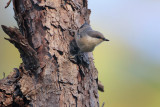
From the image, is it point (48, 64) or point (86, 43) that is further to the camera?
point (86, 43)

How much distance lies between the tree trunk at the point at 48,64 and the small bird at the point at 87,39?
66 millimetres

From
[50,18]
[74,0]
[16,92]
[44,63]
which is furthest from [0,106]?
[74,0]

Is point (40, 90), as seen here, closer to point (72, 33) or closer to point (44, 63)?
point (44, 63)

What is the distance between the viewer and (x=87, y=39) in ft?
8.47

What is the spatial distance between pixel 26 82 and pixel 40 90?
0.50 ft

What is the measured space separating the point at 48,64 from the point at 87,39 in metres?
0.51

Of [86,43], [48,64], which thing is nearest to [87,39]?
[86,43]

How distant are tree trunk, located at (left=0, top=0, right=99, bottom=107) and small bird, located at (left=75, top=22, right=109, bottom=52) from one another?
0.07m

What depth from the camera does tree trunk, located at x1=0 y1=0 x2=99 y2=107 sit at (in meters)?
2.29

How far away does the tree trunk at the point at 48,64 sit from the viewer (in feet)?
7.51

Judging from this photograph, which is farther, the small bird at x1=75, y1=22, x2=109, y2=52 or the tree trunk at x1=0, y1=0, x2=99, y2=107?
the small bird at x1=75, y1=22, x2=109, y2=52

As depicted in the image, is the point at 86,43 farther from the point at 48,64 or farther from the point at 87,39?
the point at 48,64

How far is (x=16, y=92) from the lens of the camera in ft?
7.61

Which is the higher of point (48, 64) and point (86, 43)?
point (86, 43)
